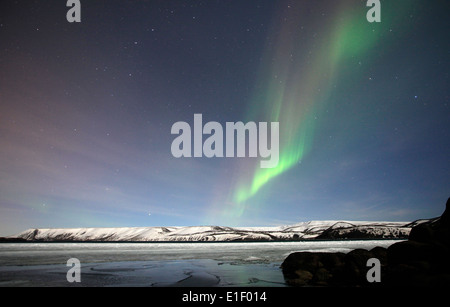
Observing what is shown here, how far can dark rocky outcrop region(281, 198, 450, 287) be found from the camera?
11.6m

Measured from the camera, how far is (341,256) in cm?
1783

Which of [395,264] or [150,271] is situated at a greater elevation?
[395,264]

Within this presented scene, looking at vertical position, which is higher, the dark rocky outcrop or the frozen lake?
the dark rocky outcrop

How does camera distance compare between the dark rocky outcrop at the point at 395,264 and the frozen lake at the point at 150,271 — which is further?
the frozen lake at the point at 150,271

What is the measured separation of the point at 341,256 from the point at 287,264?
380 centimetres

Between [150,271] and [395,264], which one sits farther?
[150,271]

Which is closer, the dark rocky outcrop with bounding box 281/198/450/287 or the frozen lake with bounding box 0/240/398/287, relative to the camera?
the dark rocky outcrop with bounding box 281/198/450/287

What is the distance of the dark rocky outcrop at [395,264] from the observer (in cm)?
1162

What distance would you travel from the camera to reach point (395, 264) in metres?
13.8

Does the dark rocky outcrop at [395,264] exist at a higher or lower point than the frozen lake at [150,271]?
higher
